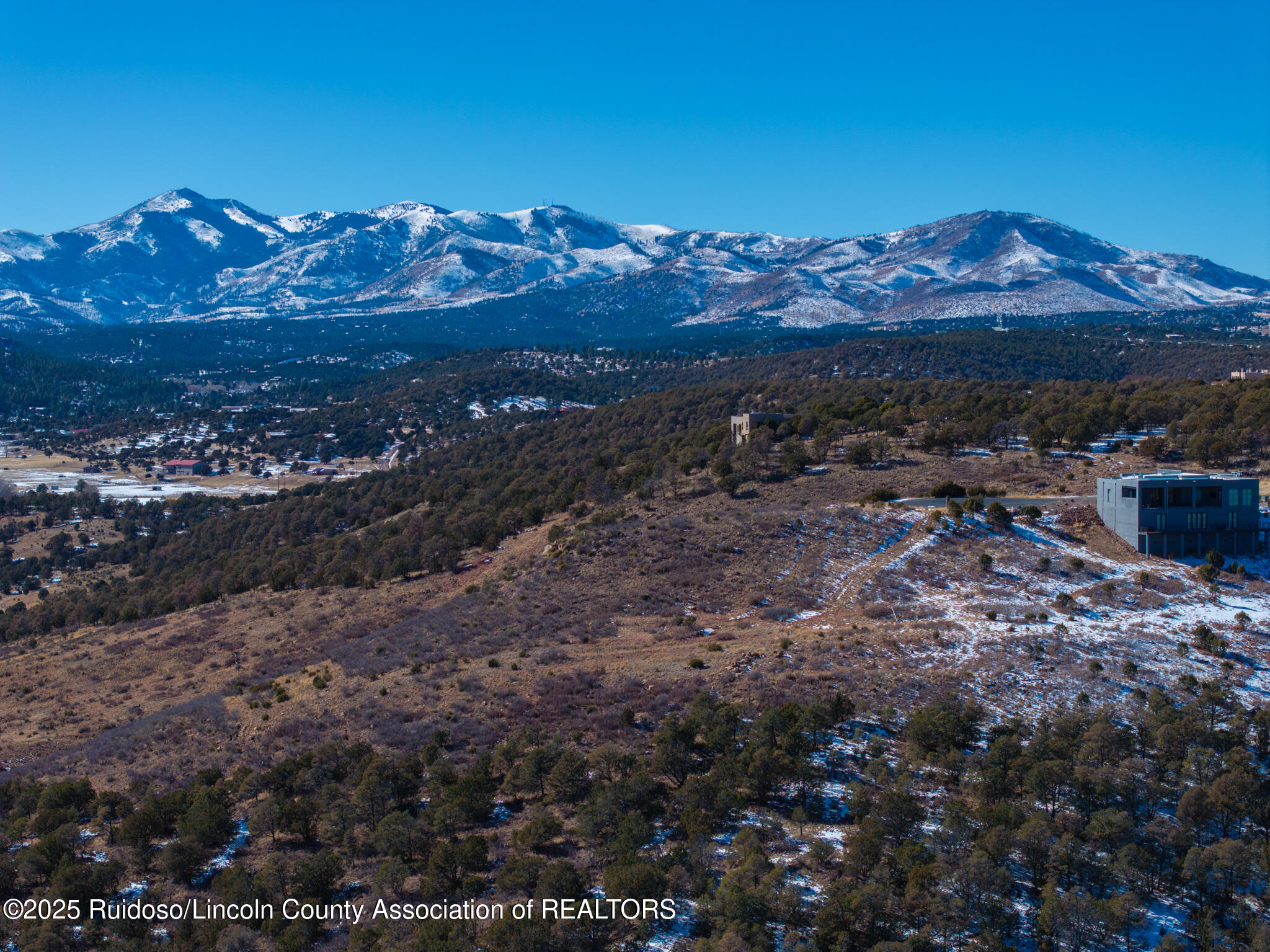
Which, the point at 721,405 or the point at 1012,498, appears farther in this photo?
the point at 721,405

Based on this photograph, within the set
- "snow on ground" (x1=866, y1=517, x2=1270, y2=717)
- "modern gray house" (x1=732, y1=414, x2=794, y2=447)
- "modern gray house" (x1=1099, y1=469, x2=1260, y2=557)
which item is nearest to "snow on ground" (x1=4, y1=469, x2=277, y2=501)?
"modern gray house" (x1=732, y1=414, x2=794, y2=447)

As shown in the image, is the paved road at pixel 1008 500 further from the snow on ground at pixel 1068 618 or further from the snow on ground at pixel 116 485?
the snow on ground at pixel 116 485

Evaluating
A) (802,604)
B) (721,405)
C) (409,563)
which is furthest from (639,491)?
(721,405)

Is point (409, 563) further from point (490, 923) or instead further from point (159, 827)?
point (490, 923)

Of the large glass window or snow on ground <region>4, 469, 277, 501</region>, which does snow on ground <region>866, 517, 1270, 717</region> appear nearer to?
the large glass window

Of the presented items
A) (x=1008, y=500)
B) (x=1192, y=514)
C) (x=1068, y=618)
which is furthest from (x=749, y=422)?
(x=1068, y=618)

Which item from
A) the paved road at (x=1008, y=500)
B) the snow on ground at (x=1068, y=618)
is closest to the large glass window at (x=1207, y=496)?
the snow on ground at (x=1068, y=618)
